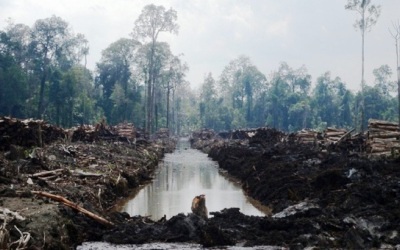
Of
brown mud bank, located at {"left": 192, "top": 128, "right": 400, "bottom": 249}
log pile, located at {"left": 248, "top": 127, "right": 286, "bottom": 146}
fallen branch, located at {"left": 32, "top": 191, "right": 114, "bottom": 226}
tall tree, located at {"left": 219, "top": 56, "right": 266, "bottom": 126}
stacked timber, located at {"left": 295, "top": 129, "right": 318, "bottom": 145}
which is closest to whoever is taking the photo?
brown mud bank, located at {"left": 192, "top": 128, "right": 400, "bottom": 249}

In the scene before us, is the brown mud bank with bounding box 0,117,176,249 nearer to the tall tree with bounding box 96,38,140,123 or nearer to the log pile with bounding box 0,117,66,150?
the log pile with bounding box 0,117,66,150

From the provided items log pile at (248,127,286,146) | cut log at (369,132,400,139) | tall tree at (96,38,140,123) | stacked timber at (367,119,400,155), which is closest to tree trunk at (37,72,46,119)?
tall tree at (96,38,140,123)

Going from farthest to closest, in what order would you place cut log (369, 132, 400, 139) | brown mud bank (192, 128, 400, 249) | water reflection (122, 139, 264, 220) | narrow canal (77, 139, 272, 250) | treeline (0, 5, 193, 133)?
1. treeline (0, 5, 193, 133)
2. cut log (369, 132, 400, 139)
3. water reflection (122, 139, 264, 220)
4. narrow canal (77, 139, 272, 250)
5. brown mud bank (192, 128, 400, 249)

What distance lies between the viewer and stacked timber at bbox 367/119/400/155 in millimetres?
22344

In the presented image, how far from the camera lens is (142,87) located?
316ft

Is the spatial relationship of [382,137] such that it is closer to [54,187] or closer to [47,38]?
[54,187]

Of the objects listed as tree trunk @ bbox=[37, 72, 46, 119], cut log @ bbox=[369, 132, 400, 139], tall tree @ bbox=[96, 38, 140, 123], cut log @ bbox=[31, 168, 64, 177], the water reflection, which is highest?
tall tree @ bbox=[96, 38, 140, 123]

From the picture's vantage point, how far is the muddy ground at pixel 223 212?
891cm

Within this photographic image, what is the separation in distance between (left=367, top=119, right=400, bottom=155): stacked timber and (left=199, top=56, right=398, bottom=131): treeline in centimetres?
5275

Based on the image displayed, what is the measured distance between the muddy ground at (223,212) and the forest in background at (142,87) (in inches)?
1048

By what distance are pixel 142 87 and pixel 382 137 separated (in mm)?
76842

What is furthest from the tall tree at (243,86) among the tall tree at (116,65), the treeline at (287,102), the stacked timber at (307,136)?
the stacked timber at (307,136)

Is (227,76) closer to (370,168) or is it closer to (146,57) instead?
(146,57)

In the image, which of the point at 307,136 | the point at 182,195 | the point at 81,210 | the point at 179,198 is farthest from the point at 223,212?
the point at 307,136
